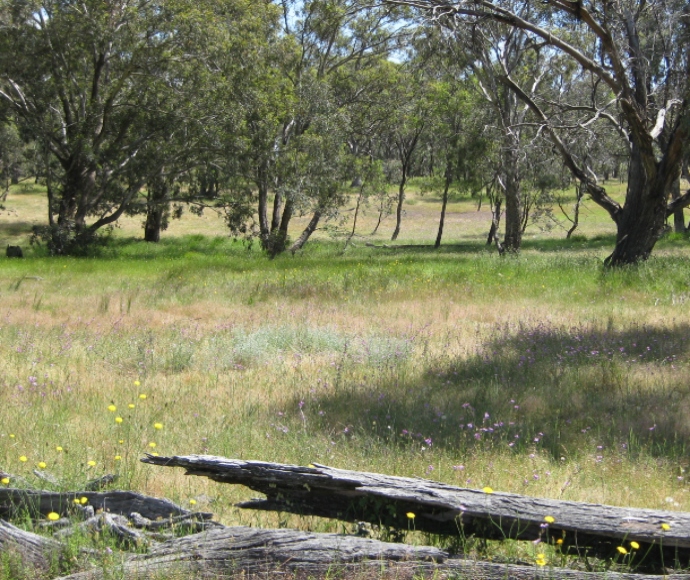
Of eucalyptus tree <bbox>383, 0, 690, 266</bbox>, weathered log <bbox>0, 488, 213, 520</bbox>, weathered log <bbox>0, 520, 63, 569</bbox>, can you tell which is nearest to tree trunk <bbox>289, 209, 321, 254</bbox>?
eucalyptus tree <bbox>383, 0, 690, 266</bbox>

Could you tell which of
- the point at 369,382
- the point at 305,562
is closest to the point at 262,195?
the point at 369,382

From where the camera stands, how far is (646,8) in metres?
17.6

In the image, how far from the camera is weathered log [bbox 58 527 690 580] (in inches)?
125

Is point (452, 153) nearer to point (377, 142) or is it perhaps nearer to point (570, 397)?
point (377, 142)

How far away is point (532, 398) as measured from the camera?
6.89 metres

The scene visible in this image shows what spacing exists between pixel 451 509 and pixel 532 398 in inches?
145

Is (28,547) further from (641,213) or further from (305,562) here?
(641,213)

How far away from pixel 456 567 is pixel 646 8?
1794 centimetres

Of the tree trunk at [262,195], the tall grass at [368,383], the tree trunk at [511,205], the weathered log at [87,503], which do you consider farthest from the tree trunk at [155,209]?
the weathered log at [87,503]

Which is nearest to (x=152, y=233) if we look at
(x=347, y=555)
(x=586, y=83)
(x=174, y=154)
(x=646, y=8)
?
(x=174, y=154)

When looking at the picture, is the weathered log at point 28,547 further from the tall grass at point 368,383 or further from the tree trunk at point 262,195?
the tree trunk at point 262,195

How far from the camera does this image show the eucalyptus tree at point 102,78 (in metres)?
22.5

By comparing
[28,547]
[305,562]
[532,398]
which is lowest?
[28,547]

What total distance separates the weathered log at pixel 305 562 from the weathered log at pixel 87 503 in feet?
1.41
